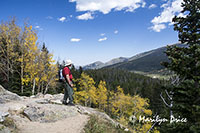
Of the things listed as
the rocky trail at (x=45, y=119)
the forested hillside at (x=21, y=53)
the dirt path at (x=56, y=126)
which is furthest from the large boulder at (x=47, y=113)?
the forested hillside at (x=21, y=53)

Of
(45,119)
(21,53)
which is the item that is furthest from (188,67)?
(21,53)

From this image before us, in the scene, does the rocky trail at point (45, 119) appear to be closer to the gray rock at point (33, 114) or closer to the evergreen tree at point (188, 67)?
the gray rock at point (33, 114)

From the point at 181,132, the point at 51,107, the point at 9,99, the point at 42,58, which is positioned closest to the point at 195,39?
the point at 181,132

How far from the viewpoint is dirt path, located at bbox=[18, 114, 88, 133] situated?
5.75 m

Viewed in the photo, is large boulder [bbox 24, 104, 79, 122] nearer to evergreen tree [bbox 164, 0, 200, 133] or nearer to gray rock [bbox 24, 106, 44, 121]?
gray rock [bbox 24, 106, 44, 121]

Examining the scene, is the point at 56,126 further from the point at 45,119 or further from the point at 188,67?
the point at 188,67

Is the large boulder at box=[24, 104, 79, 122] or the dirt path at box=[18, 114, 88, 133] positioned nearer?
the dirt path at box=[18, 114, 88, 133]

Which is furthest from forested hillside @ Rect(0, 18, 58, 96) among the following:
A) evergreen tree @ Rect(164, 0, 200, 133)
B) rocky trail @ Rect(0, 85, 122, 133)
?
evergreen tree @ Rect(164, 0, 200, 133)

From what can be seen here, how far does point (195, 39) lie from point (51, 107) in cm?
1018

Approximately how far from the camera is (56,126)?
20.9ft

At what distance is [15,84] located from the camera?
753 inches

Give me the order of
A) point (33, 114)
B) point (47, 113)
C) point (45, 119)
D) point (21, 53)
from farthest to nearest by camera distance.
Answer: point (21, 53), point (47, 113), point (33, 114), point (45, 119)

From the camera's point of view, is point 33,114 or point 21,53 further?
point 21,53

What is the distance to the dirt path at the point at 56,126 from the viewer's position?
226 inches
